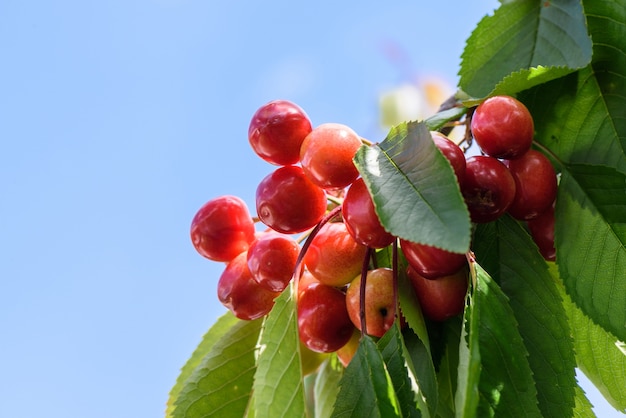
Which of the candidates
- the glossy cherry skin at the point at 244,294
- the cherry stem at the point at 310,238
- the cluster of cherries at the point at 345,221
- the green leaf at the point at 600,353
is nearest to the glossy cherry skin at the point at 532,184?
the cluster of cherries at the point at 345,221

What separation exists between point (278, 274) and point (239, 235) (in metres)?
0.13

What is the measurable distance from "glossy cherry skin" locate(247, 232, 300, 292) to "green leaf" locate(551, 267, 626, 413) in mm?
355

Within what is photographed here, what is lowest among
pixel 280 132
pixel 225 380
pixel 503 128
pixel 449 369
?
pixel 449 369

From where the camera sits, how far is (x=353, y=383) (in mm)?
835

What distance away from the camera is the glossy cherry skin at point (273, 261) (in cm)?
98

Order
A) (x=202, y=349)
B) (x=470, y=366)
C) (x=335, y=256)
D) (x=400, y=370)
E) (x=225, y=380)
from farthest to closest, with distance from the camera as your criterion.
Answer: (x=202, y=349)
(x=225, y=380)
(x=335, y=256)
(x=400, y=370)
(x=470, y=366)

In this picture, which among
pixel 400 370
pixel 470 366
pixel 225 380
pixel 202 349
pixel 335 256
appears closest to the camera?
pixel 470 366

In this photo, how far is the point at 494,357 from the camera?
2.53 feet

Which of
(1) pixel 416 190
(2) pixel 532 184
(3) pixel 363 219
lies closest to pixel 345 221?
(3) pixel 363 219

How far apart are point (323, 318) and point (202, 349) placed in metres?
0.37

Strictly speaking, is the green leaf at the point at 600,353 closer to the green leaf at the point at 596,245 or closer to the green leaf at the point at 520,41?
the green leaf at the point at 596,245

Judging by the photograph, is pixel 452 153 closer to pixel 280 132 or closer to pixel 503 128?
pixel 503 128

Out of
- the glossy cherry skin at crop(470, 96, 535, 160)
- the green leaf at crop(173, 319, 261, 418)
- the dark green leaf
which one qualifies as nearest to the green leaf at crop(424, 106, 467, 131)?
the glossy cherry skin at crop(470, 96, 535, 160)

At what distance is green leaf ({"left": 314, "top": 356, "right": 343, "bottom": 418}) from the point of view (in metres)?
1.12
